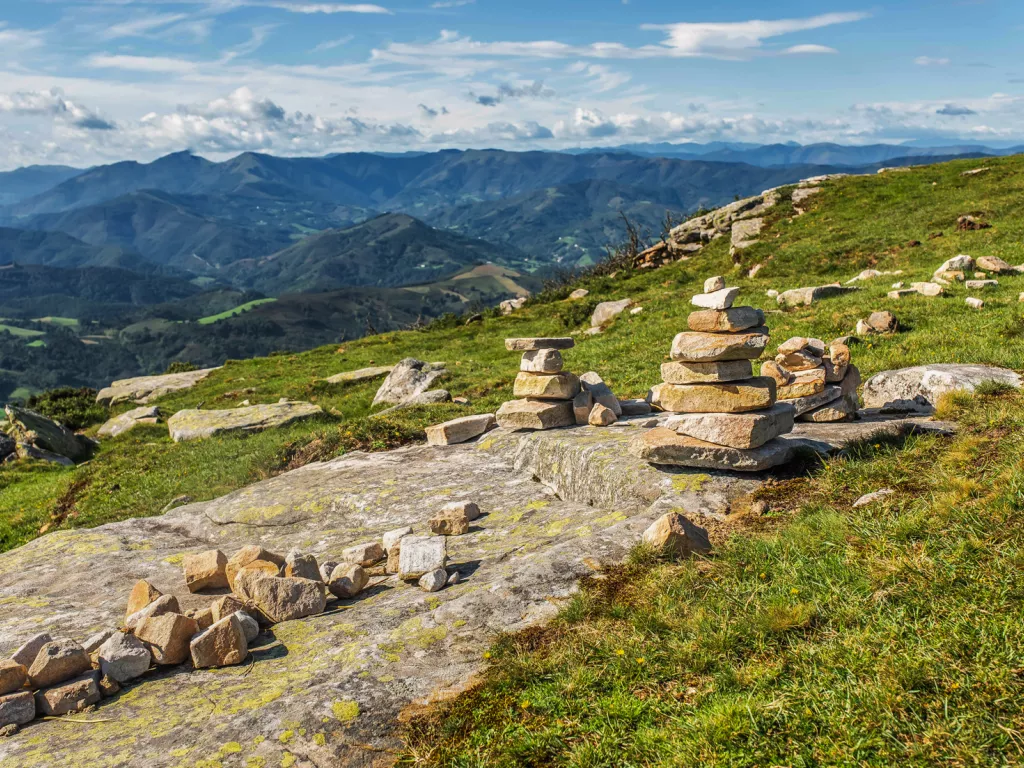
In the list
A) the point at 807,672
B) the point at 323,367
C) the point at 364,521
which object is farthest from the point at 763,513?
the point at 323,367

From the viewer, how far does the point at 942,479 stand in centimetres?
825

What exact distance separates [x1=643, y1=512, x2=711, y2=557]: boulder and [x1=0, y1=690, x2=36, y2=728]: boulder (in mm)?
6756

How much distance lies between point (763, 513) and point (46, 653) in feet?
28.5

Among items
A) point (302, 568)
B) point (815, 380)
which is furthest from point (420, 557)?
point (815, 380)

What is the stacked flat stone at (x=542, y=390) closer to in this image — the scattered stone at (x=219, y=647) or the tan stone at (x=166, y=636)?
the scattered stone at (x=219, y=647)

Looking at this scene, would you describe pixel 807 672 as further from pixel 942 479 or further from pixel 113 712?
pixel 113 712

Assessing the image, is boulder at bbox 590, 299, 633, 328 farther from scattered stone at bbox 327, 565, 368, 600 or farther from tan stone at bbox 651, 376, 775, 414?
scattered stone at bbox 327, 565, 368, 600

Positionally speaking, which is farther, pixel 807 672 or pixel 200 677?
pixel 200 677

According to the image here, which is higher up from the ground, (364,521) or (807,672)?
(807,672)

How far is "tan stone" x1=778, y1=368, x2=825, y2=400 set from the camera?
1311cm

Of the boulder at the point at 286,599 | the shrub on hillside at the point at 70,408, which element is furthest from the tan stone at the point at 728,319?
the shrub on hillside at the point at 70,408

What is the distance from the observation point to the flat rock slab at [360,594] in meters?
5.89

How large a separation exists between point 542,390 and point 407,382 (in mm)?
15596

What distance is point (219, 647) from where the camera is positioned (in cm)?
707
